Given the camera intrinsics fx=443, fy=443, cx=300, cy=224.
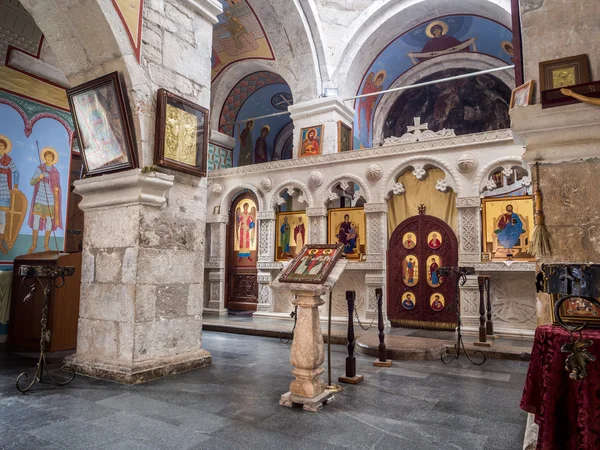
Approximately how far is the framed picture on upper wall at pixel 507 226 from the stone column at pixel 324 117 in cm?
410

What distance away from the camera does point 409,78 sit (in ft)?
46.5

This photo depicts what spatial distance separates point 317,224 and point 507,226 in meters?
3.54

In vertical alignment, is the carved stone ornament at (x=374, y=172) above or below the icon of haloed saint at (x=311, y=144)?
below

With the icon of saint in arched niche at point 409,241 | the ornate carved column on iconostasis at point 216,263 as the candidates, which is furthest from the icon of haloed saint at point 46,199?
the icon of saint in arched niche at point 409,241

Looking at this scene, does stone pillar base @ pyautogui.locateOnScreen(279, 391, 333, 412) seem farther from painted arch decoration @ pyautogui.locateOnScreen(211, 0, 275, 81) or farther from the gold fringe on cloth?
painted arch decoration @ pyautogui.locateOnScreen(211, 0, 275, 81)

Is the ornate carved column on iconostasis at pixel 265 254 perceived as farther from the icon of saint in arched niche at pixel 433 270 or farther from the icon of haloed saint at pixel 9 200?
the icon of haloed saint at pixel 9 200

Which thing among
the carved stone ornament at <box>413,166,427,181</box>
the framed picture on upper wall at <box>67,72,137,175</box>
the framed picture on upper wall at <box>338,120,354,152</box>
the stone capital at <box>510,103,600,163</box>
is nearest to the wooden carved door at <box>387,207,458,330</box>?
the carved stone ornament at <box>413,166,427,181</box>

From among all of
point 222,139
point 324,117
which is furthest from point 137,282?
point 222,139

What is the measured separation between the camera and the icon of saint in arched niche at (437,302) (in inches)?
319

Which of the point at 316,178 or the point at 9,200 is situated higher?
the point at 316,178

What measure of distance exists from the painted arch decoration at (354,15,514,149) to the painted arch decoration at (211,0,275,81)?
2945 millimetres

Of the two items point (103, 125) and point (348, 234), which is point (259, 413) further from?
point (348, 234)

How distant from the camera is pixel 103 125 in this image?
4633 millimetres

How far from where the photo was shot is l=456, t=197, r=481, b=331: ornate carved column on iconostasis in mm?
7539
